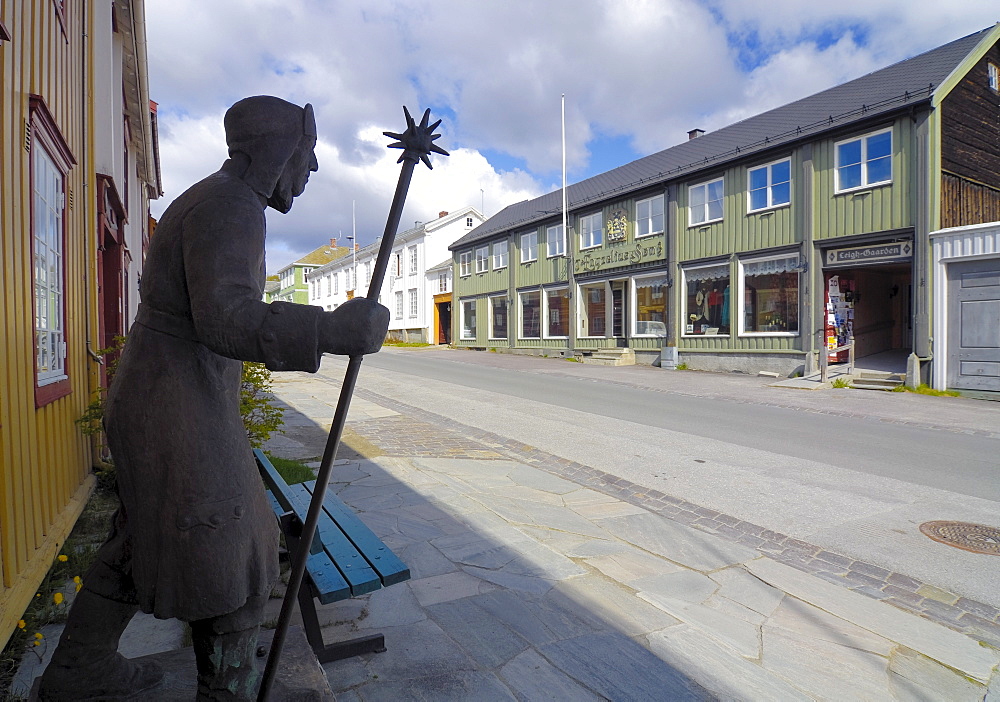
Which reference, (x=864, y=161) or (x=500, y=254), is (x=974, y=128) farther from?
(x=500, y=254)

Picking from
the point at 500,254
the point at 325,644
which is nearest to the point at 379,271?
the point at 325,644

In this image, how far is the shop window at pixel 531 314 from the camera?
2830cm

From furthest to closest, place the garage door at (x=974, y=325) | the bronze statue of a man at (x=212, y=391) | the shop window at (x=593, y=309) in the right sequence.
Result: the shop window at (x=593, y=309)
the garage door at (x=974, y=325)
the bronze statue of a man at (x=212, y=391)

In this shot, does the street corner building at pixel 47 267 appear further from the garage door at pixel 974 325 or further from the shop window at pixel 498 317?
the shop window at pixel 498 317

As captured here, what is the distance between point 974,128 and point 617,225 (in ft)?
35.7

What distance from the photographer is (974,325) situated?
13.4 m

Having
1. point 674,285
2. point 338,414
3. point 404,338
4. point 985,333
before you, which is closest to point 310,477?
point 338,414

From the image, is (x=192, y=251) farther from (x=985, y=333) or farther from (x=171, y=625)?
(x=985, y=333)

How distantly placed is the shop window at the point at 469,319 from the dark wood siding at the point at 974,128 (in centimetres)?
2244

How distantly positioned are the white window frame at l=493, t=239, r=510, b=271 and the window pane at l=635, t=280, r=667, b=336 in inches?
370

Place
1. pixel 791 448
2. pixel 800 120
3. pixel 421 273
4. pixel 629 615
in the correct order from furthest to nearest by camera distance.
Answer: pixel 421 273, pixel 800 120, pixel 791 448, pixel 629 615

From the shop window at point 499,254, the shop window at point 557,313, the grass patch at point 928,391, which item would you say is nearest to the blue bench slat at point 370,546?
the grass patch at point 928,391

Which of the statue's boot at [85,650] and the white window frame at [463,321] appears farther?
the white window frame at [463,321]

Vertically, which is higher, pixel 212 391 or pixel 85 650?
pixel 212 391
